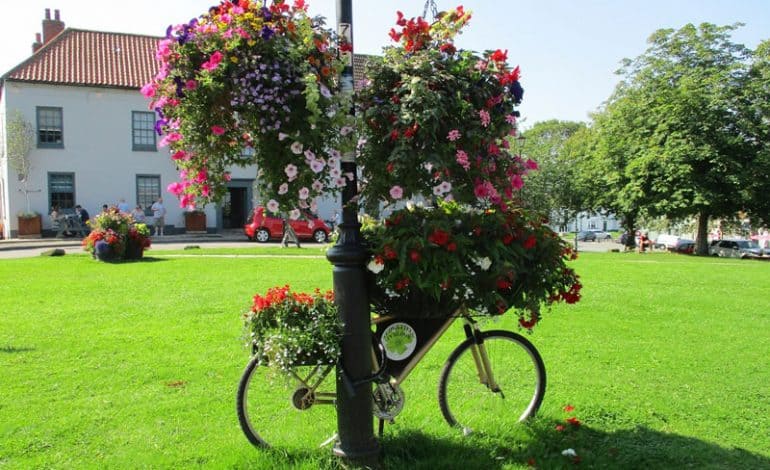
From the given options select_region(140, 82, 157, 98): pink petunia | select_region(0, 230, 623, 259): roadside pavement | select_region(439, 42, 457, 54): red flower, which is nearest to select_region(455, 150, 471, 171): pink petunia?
select_region(439, 42, 457, 54): red flower

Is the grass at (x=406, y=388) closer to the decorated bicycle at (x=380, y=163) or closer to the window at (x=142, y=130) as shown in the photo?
the decorated bicycle at (x=380, y=163)

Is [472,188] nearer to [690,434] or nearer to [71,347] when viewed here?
[690,434]

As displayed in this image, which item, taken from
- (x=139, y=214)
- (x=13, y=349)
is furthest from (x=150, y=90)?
(x=139, y=214)

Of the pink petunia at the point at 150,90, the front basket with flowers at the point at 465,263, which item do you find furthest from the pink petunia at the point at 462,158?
the pink petunia at the point at 150,90

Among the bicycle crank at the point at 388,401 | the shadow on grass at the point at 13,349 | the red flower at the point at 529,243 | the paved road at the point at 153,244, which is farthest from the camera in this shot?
the paved road at the point at 153,244

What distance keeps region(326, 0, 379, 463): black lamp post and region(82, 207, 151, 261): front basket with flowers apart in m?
13.2

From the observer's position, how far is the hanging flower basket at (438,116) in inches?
124

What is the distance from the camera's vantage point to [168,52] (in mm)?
3178

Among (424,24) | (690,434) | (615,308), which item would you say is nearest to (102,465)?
(424,24)

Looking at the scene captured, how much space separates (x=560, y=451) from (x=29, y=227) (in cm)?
2855

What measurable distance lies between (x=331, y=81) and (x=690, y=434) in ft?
11.0

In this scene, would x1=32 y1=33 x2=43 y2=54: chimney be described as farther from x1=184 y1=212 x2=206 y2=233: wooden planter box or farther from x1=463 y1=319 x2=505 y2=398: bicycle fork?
x1=463 y1=319 x2=505 y2=398: bicycle fork

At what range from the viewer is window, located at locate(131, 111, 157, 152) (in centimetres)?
2941

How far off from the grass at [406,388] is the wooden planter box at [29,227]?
19.0m
